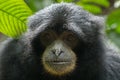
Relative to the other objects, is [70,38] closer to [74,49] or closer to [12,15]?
[74,49]

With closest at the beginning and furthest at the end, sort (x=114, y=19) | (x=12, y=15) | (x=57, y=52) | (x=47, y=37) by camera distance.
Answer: (x=12, y=15) → (x=57, y=52) → (x=47, y=37) → (x=114, y=19)

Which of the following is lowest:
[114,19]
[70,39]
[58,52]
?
[58,52]

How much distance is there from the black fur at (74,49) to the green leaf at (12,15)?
0.41 meters

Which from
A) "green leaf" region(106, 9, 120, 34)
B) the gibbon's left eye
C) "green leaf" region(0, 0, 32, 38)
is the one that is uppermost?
"green leaf" region(106, 9, 120, 34)

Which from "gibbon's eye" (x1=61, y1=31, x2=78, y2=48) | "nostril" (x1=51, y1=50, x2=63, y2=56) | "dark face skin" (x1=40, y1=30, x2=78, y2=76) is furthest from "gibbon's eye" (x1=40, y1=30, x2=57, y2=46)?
"nostril" (x1=51, y1=50, x2=63, y2=56)

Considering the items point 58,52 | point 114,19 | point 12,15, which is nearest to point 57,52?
point 58,52

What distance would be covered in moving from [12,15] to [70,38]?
2.55 ft

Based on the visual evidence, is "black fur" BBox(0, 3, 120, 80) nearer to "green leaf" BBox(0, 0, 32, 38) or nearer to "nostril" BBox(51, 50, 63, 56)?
"nostril" BBox(51, 50, 63, 56)

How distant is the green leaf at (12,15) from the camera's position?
339 centimetres

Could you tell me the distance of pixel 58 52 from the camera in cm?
374

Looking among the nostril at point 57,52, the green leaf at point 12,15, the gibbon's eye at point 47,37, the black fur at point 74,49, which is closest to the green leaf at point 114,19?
the black fur at point 74,49

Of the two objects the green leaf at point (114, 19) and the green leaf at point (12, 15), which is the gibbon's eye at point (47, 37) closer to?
the green leaf at point (12, 15)

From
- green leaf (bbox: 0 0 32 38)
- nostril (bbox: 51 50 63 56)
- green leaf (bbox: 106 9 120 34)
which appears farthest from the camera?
green leaf (bbox: 106 9 120 34)

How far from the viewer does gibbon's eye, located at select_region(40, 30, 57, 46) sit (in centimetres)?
392
